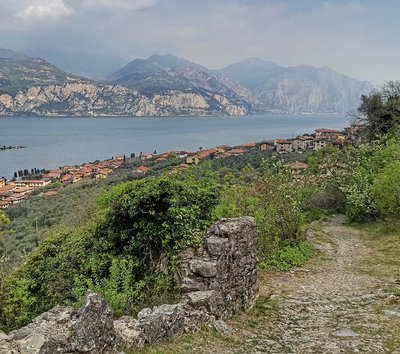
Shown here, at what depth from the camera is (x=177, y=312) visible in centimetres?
767

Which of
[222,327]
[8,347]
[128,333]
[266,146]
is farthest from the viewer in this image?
[266,146]

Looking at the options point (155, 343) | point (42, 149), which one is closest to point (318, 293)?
point (155, 343)

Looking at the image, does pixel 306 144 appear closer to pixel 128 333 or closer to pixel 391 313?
pixel 391 313

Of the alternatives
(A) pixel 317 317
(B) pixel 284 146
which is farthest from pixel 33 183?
(A) pixel 317 317

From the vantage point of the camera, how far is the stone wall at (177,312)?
6.23 m

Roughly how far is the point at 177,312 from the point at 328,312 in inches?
159

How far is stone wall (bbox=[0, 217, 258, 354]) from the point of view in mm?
6227

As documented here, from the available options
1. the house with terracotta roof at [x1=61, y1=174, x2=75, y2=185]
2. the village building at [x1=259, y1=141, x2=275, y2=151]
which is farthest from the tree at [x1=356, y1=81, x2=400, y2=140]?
the house with terracotta roof at [x1=61, y1=174, x2=75, y2=185]

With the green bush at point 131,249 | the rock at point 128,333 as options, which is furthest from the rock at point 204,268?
the rock at point 128,333

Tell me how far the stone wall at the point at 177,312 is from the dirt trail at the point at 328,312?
1.01m

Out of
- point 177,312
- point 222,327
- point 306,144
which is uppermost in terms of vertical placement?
point 177,312

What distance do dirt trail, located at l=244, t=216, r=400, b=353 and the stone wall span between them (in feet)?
3.31

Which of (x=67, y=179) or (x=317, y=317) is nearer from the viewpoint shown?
(x=317, y=317)

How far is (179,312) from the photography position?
25.4 feet
